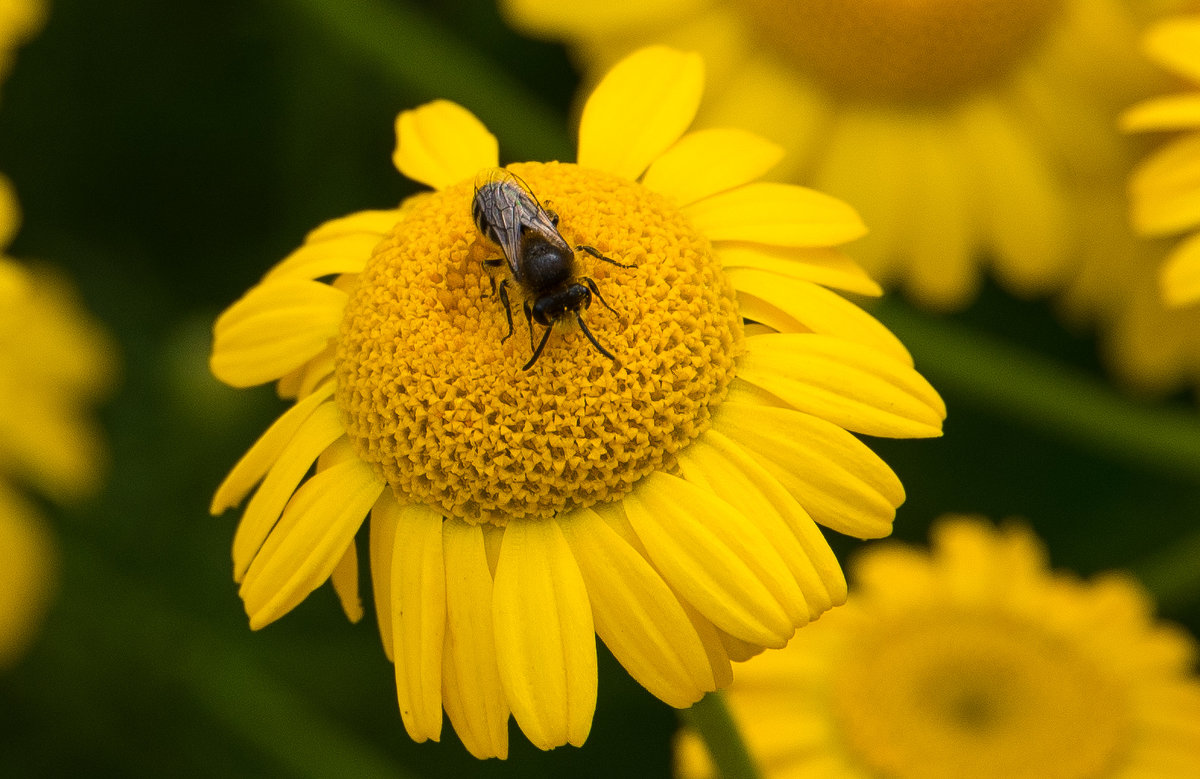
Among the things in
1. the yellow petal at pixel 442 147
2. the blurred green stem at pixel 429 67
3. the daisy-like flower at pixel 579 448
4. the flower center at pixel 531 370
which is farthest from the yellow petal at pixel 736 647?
the blurred green stem at pixel 429 67

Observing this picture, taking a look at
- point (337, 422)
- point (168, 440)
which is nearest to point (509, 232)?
point (337, 422)

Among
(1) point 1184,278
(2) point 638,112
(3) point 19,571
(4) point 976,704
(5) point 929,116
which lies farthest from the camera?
(3) point 19,571

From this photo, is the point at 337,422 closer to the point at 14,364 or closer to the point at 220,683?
the point at 220,683

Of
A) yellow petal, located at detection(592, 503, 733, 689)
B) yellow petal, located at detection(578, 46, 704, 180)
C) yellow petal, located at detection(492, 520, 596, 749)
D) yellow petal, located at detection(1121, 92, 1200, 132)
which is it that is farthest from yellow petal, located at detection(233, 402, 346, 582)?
yellow petal, located at detection(1121, 92, 1200, 132)

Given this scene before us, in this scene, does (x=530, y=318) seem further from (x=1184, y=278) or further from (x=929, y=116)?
(x=929, y=116)

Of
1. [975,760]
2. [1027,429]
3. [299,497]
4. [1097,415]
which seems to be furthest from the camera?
[1027,429]

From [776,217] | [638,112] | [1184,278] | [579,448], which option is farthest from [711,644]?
[1184,278]
